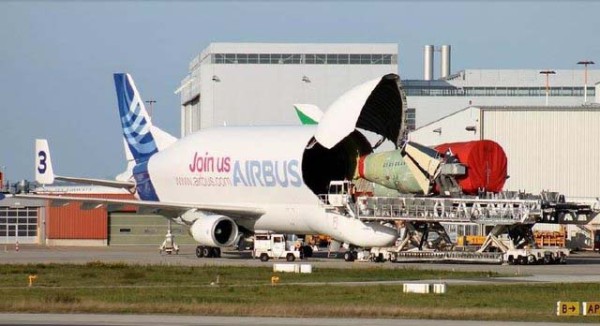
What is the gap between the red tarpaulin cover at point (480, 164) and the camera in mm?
64062

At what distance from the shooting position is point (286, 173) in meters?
69.6

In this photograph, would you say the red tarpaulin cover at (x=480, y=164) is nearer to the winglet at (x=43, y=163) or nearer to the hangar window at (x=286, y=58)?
the winglet at (x=43, y=163)

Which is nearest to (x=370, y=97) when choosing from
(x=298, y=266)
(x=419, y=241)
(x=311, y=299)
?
(x=419, y=241)

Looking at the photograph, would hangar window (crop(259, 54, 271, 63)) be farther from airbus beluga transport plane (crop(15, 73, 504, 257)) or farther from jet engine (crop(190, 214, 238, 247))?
jet engine (crop(190, 214, 238, 247))

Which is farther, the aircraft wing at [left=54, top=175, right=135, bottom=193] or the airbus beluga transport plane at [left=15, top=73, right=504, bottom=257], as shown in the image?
the aircraft wing at [left=54, top=175, right=135, bottom=193]

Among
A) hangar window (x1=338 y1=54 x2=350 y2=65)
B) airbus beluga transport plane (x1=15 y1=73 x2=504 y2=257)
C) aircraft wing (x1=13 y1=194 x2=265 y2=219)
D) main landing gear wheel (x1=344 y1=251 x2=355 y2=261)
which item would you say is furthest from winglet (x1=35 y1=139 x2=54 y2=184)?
hangar window (x1=338 y1=54 x2=350 y2=65)

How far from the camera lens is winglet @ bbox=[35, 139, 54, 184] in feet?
303

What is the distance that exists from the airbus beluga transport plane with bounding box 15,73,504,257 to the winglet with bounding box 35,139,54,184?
13862 mm

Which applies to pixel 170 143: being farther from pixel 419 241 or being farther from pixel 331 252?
pixel 419 241

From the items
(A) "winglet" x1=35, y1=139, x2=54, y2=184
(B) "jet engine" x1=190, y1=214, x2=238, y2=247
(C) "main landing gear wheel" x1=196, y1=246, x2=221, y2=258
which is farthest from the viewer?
(A) "winglet" x1=35, y1=139, x2=54, y2=184

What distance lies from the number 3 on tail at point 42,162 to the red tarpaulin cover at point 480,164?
38767mm

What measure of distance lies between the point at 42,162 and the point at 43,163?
23cm

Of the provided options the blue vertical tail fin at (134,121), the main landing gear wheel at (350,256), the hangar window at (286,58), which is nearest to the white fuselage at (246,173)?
the main landing gear wheel at (350,256)

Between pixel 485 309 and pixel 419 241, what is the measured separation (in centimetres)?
2979
